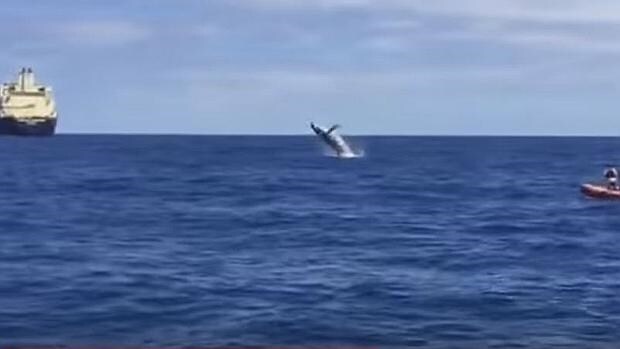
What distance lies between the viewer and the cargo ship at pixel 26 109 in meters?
161

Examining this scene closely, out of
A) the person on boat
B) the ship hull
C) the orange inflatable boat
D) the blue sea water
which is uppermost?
the ship hull

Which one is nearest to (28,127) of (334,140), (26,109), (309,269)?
(26,109)

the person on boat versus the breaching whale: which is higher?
the breaching whale

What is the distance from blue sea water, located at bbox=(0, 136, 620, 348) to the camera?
2014cm

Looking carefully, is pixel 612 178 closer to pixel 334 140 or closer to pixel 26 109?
pixel 334 140

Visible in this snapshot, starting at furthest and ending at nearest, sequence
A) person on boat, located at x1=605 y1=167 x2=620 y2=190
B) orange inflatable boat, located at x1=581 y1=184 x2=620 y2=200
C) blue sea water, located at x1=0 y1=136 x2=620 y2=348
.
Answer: person on boat, located at x1=605 y1=167 x2=620 y2=190 → orange inflatable boat, located at x1=581 y1=184 x2=620 y2=200 → blue sea water, located at x1=0 y1=136 x2=620 y2=348

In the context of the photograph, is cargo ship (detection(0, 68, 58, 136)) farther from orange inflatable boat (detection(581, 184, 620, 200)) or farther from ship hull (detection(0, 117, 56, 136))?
orange inflatable boat (detection(581, 184, 620, 200))

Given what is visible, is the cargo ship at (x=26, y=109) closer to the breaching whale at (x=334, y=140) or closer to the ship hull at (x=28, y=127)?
the ship hull at (x=28, y=127)

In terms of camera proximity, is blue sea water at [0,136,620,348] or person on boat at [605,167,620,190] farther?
person on boat at [605,167,620,190]

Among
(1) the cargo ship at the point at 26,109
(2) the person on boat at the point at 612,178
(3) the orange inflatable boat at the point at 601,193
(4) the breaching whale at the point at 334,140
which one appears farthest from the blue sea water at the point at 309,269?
(1) the cargo ship at the point at 26,109

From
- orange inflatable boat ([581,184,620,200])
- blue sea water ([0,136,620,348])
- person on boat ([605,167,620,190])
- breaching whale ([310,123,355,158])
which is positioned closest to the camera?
blue sea water ([0,136,620,348])

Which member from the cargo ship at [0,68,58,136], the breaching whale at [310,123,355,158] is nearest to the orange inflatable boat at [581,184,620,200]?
the breaching whale at [310,123,355,158]

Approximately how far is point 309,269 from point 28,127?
5799 inches

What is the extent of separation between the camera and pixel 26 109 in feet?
542
